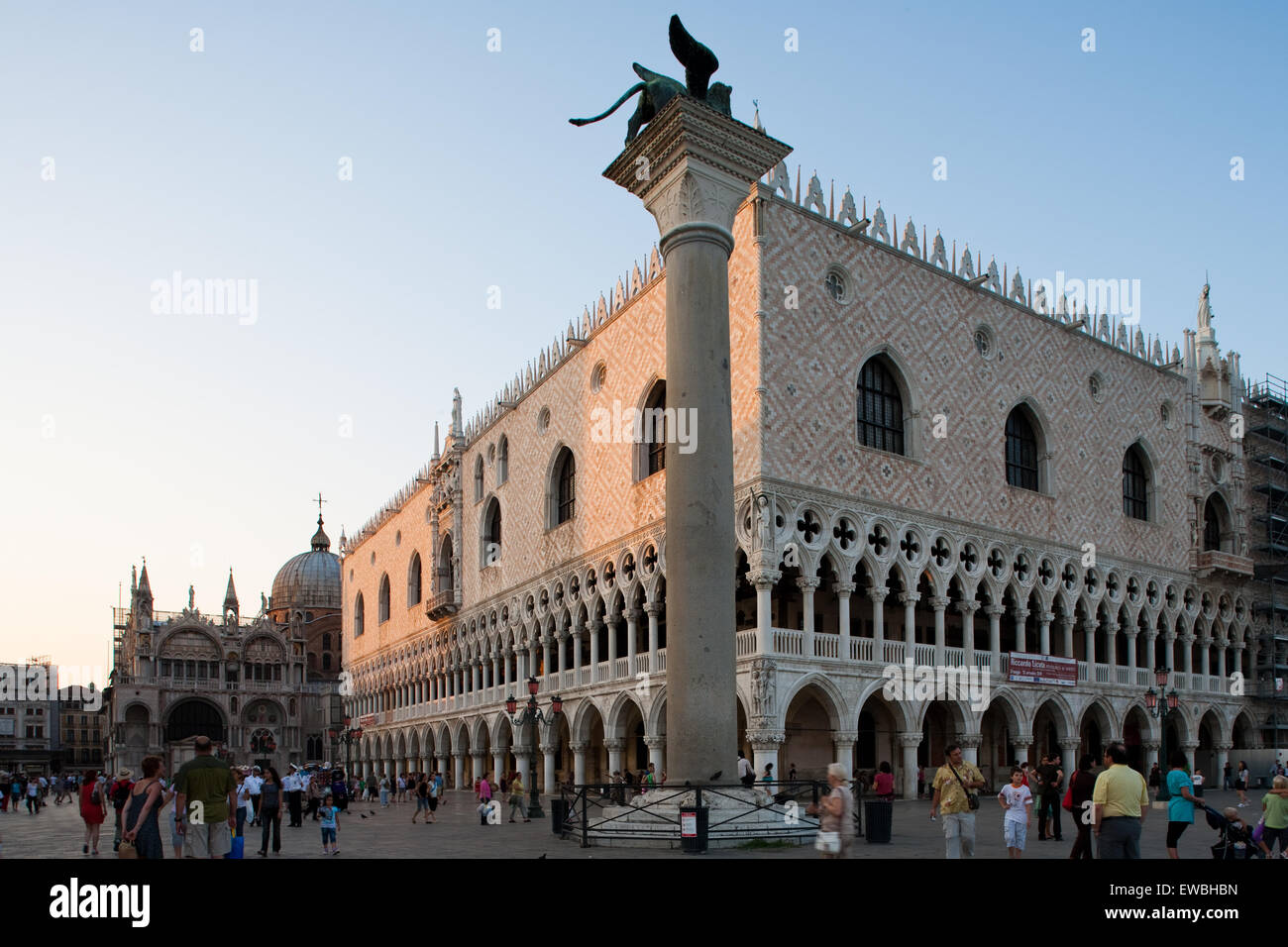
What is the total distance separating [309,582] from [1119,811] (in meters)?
81.9

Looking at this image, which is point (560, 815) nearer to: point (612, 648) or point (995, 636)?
point (612, 648)

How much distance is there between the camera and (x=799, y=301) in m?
27.2

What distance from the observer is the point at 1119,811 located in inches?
350

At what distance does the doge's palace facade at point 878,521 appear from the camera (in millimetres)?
26562

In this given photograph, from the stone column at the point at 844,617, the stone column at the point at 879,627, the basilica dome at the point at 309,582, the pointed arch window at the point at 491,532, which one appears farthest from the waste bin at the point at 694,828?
the basilica dome at the point at 309,582

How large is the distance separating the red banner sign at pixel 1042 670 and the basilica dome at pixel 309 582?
63.8 metres

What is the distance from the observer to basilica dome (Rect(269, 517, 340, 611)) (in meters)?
85.2

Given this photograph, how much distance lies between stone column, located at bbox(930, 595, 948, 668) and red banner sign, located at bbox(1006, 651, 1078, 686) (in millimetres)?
2503

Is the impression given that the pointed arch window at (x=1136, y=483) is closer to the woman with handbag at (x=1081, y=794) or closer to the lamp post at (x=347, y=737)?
the woman with handbag at (x=1081, y=794)

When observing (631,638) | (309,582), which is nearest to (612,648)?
(631,638)

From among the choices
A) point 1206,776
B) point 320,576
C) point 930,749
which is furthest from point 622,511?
point 320,576

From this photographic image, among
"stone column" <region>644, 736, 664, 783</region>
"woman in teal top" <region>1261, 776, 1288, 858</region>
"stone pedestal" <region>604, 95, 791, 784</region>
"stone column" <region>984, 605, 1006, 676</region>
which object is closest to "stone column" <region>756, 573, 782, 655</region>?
"stone column" <region>644, 736, 664, 783</region>

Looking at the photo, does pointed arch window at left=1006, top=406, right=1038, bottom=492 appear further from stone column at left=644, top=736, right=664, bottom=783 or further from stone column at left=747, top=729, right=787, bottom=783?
stone column at left=644, top=736, right=664, bottom=783

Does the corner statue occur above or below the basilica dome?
above
